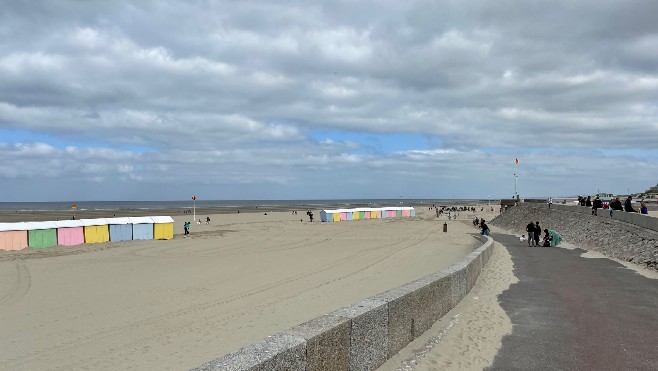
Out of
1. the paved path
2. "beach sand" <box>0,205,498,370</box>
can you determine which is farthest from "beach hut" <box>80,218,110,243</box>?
the paved path

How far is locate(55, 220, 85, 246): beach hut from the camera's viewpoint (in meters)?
29.6

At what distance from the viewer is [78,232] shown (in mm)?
30469

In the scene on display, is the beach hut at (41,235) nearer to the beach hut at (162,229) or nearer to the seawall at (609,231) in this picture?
the beach hut at (162,229)

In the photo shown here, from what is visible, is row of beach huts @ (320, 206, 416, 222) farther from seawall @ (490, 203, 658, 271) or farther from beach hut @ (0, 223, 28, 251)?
beach hut @ (0, 223, 28, 251)

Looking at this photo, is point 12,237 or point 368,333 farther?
point 12,237

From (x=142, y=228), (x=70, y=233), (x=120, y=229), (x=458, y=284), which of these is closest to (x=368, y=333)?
(x=458, y=284)

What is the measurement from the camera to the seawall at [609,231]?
1839 centimetres

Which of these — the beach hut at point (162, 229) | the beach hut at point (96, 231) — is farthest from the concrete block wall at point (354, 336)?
the beach hut at point (162, 229)

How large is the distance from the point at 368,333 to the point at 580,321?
16.7 feet

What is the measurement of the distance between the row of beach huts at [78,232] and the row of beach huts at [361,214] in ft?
87.3

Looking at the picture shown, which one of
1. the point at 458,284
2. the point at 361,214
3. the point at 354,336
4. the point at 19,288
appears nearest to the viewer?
the point at 354,336

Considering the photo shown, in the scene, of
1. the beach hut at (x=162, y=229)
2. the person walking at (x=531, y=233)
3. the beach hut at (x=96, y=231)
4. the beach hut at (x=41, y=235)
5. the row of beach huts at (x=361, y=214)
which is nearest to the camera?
the person walking at (x=531, y=233)

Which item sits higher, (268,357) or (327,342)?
(268,357)

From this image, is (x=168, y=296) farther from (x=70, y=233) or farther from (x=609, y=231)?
(x=609, y=231)
